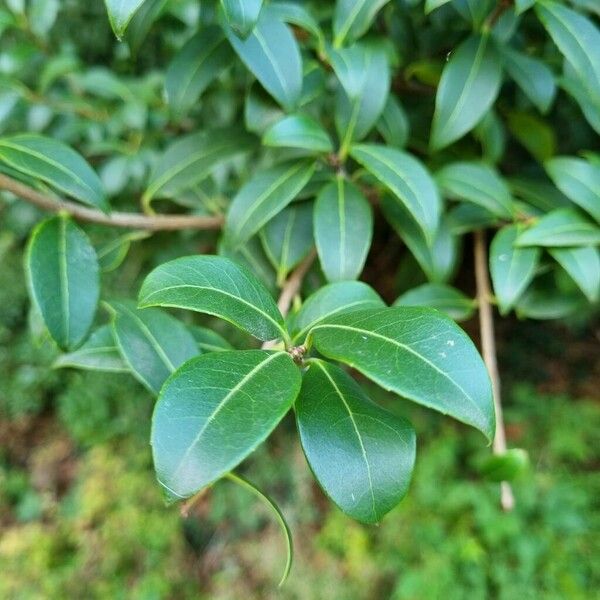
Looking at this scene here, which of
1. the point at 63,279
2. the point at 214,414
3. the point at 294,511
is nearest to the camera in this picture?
the point at 214,414

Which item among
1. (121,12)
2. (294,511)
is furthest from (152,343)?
(294,511)

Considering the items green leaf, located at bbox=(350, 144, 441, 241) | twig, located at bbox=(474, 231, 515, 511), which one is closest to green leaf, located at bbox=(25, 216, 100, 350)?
green leaf, located at bbox=(350, 144, 441, 241)

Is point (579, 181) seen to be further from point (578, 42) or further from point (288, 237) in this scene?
point (288, 237)

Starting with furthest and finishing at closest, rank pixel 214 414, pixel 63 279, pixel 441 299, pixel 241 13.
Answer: pixel 441 299 → pixel 63 279 → pixel 241 13 → pixel 214 414

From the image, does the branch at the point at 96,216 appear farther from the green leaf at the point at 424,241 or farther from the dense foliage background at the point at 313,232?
the green leaf at the point at 424,241

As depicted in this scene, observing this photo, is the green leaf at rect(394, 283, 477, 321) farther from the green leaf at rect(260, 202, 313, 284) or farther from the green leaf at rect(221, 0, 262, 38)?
the green leaf at rect(221, 0, 262, 38)

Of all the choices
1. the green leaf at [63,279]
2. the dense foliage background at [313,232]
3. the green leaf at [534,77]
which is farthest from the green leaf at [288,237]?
the green leaf at [534,77]
